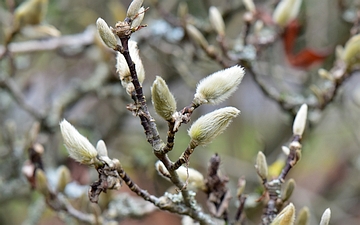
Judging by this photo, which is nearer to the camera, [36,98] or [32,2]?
[32,2]

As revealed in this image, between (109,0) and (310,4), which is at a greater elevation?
(109,0)

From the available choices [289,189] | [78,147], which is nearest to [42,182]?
[78,147]

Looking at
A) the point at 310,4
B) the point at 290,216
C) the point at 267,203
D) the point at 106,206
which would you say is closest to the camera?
the point at 290,216

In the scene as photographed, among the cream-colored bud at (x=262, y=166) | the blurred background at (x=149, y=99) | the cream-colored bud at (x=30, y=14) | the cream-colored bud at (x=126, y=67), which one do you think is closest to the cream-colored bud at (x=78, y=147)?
the cream-colored bud at (x=126, y=67)

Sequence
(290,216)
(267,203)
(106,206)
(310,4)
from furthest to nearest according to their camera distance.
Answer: (310,4), (106,206), (267,203), (290,216)

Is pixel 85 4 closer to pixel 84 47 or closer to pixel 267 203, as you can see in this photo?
pixel 84 47

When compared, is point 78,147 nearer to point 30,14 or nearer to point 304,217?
point 304,217

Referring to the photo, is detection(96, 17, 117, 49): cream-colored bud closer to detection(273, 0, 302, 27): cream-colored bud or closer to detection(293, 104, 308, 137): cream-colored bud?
detection(293, 104, 308, 137): cream-colored bud

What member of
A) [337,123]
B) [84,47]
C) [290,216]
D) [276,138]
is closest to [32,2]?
[84,47]

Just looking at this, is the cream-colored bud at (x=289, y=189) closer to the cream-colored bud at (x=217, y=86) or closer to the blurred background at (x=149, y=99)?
the cream-colored bud at (x=217, y=86)
